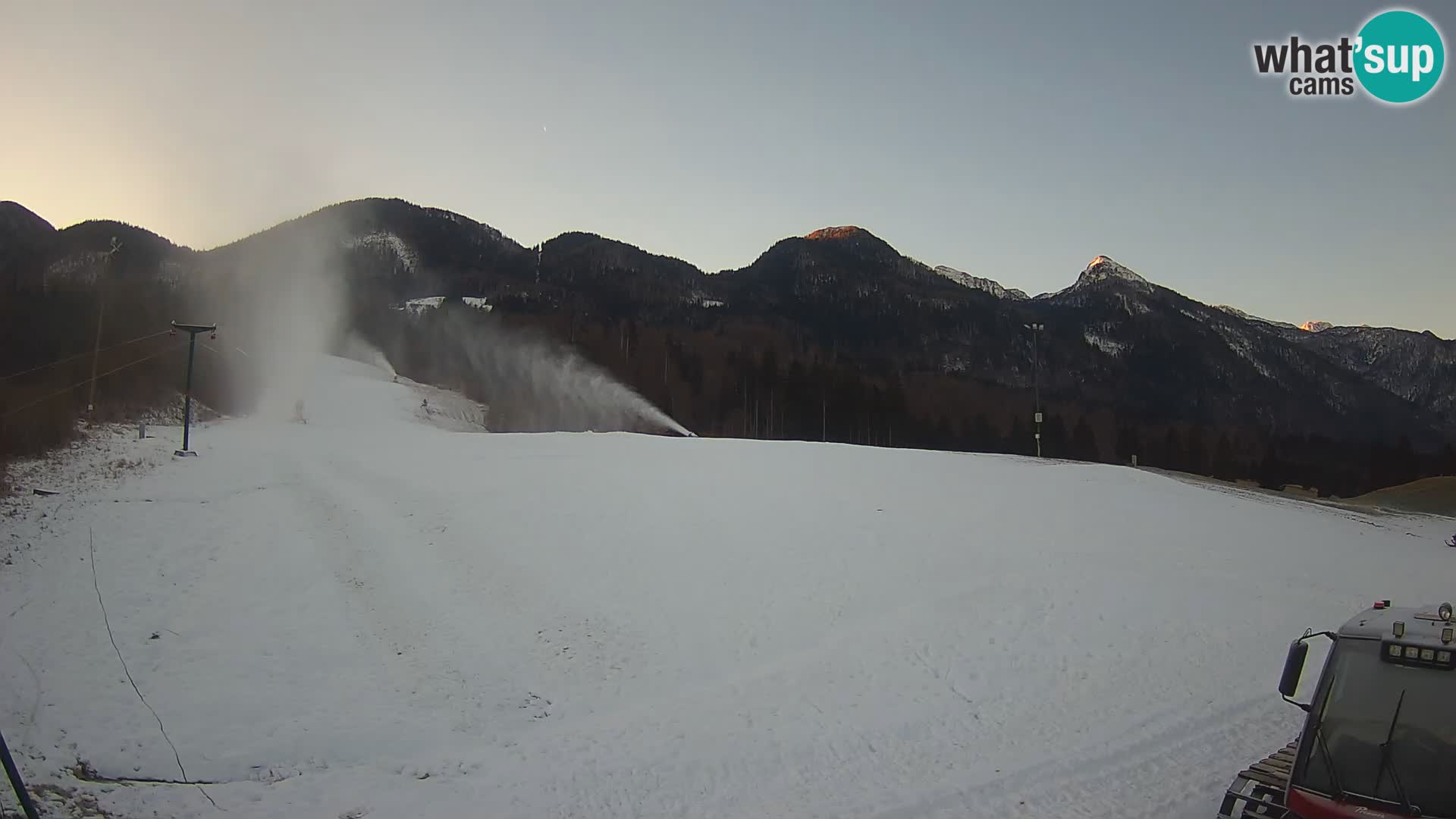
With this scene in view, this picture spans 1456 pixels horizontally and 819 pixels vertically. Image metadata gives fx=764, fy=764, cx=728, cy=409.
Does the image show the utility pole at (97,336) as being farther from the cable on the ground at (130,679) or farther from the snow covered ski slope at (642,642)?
the cable on the ground at (130,679)

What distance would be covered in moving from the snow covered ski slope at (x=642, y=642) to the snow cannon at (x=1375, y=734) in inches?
78.2

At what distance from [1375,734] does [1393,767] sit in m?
0.25

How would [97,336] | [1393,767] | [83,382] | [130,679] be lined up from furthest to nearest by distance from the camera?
[97,336], [83,382], [130,679], [1393,767]

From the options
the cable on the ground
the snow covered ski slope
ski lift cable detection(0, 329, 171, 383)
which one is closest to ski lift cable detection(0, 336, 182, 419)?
ski lift cable detection(0, 329, 171, 383)

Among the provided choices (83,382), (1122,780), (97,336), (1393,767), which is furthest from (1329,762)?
(97,336)

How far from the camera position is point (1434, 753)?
566 centimetres

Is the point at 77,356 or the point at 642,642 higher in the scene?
the point at 77,356

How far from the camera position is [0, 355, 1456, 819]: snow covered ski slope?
8.43 meters

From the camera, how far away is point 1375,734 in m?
5.91

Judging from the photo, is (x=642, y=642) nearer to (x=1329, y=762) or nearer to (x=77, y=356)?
(x=1329, y=762)

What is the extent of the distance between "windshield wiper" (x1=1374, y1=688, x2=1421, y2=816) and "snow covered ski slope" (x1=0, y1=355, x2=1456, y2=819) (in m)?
2.26

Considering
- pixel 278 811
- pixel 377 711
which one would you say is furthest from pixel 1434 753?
pixel 377 711

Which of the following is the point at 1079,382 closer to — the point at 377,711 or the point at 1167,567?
the point at 1167,567

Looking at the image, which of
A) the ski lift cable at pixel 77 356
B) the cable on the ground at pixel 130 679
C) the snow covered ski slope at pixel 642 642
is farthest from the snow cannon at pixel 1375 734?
the ski lift cable at pixel 77 356
